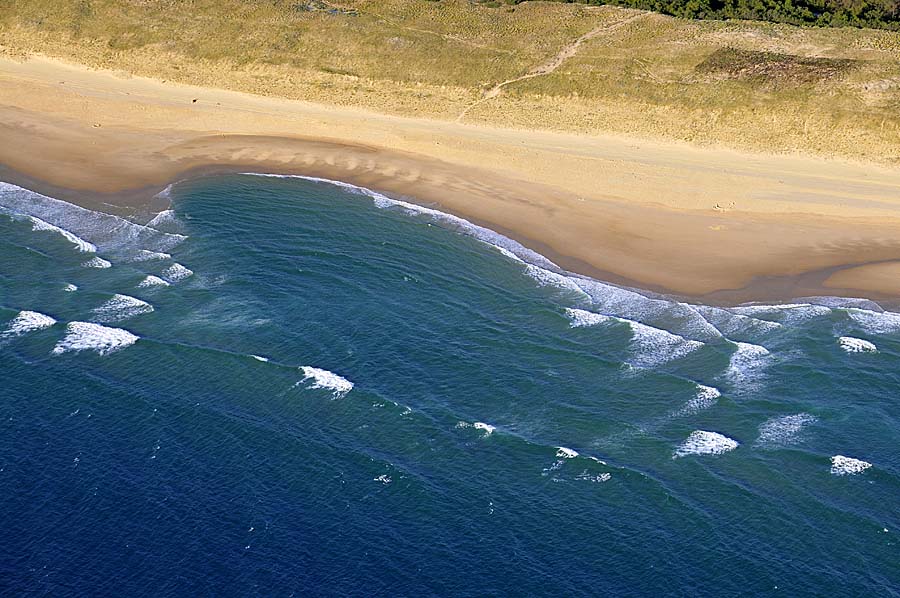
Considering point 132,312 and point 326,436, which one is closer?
point 326,436

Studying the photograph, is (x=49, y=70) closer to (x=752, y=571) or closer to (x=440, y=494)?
(x=440, y=494)

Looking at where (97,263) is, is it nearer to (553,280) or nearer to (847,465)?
Result: (553,280)

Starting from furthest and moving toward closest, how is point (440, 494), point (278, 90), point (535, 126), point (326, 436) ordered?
point (278, 90) → point (535, 126) → point (326, 436) → point (440, 494)

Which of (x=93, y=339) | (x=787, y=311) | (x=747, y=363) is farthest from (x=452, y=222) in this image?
(x=93, y=339)

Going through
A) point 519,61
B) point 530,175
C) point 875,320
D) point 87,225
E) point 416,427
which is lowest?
point 416,427

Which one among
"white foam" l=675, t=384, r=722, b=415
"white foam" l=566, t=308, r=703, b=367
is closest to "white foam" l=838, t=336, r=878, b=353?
"white foam" l=566, t=308, r=703, b=367

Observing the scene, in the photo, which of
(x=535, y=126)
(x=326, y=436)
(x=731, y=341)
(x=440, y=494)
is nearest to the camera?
(x=440, y=494)

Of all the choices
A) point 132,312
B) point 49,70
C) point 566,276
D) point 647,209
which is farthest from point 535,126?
point 49,70

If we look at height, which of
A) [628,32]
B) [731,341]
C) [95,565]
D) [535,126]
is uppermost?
[628,32]
